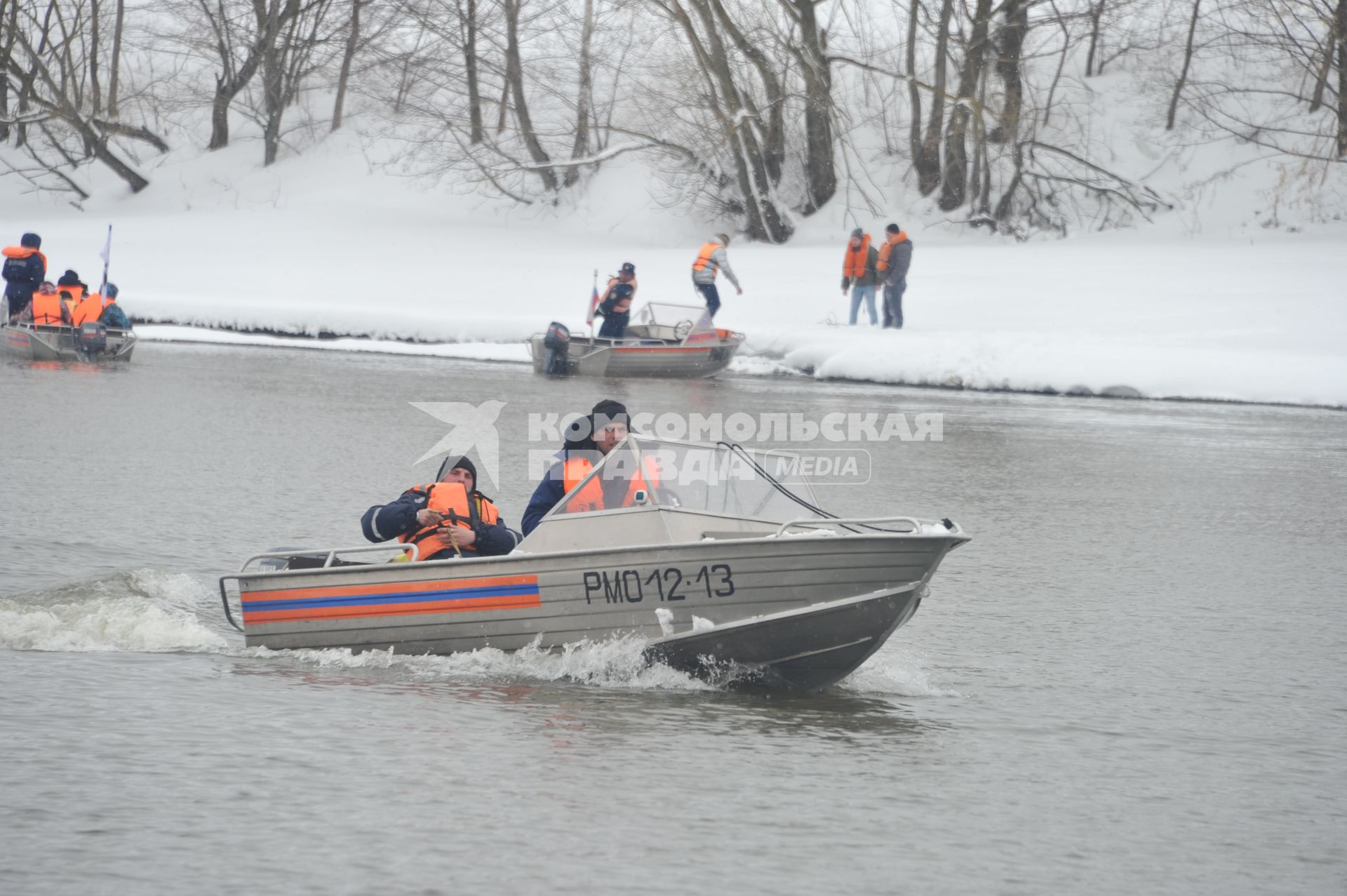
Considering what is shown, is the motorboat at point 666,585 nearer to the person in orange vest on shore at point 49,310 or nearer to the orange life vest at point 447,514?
the orange life vest at point 447,514

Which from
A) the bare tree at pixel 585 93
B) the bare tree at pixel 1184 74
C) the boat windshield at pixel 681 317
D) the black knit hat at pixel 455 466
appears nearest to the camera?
the black knit hat at pixel 455 466

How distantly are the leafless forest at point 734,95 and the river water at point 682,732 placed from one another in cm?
2411

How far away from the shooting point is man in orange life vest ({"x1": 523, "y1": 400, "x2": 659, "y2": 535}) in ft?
26.3

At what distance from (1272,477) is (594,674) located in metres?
10.4

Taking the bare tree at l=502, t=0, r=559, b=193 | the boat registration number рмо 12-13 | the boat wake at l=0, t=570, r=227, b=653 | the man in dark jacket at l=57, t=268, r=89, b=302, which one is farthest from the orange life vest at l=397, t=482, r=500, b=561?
the bare tree at l=502, t=0, r=559, b=193

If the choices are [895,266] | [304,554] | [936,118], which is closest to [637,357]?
[895,266]

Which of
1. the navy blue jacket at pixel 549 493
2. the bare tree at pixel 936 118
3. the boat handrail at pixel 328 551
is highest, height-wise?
the bare tree at pixel 936 118

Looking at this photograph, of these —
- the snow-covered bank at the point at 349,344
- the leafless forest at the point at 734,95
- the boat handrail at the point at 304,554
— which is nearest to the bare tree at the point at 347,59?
the leafless forest at the point at 734,95

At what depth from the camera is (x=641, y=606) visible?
7.65m

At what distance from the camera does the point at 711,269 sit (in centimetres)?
2642

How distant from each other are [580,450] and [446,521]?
2.92 feet

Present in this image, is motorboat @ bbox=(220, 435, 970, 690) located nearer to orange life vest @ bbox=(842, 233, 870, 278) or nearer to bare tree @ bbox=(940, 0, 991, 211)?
orange life vest @ bbox=(842, 233, 870, 278)

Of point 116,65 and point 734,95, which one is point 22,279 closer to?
point 734,95

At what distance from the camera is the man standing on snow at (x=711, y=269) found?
85.9 feet
